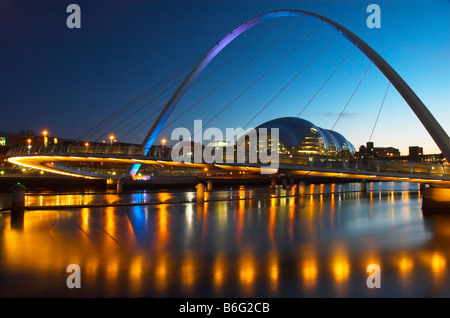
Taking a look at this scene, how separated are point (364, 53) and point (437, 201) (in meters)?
11.1

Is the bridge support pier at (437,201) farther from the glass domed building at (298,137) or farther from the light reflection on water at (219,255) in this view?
the glass domed building at (298,137)

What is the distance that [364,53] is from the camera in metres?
27.5

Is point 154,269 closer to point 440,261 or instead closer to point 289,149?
point 440,261

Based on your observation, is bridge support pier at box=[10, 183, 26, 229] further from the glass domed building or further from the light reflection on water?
the glass domed building

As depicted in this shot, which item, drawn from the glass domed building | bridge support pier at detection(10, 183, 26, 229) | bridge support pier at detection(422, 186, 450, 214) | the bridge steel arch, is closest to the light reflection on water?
bridge support pier at detection(10, 183, 26, 229)

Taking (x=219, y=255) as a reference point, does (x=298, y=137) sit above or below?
above

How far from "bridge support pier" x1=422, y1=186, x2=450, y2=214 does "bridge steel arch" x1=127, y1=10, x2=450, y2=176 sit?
352 cm

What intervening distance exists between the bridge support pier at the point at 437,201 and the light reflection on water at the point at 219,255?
2.61 meters

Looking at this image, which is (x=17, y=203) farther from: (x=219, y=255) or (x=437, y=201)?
(x=437, y=201)

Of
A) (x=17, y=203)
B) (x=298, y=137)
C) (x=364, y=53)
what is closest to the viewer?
(x=17, y=203)

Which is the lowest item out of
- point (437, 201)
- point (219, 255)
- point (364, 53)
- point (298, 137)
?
point (219, 255)

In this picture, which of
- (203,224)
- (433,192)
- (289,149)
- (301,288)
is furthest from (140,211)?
(289,149)

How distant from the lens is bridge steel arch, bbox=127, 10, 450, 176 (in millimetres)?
21922

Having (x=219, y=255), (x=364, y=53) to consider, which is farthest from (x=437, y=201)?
(x=219, y=255)
